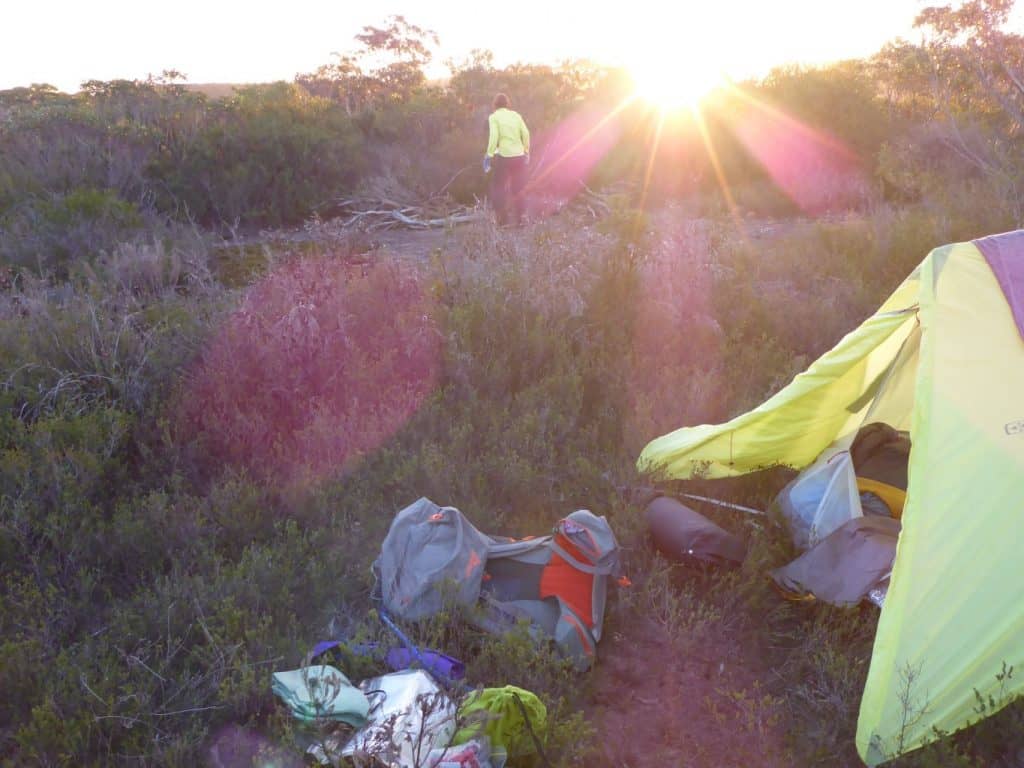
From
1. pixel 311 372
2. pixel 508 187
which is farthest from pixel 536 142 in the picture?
pixel 311 372

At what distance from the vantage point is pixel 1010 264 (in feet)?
10.6

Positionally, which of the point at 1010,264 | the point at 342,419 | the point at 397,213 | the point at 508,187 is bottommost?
the point at 342,419

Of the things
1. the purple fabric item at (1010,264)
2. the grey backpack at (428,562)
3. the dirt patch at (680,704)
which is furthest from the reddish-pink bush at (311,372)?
the purple fabric item at (1010,264)

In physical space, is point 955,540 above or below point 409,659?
above

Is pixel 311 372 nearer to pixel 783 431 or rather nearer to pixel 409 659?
pixel 409 659

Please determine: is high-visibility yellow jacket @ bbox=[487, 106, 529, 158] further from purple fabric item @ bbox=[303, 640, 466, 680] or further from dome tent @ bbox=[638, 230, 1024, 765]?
purple fabric item @ bbox=[303, 640, 466, 680]

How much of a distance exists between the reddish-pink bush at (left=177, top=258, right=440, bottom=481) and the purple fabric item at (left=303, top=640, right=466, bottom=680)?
1.37 m

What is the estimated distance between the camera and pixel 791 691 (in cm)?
308

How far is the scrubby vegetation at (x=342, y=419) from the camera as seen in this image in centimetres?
298

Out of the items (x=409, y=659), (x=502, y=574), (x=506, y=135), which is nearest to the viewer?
(x=409, y=659)

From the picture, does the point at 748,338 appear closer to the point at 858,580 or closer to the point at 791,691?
the point at 858,580

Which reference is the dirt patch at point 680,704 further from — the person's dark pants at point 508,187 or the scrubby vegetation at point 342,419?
the person's dark pants at point 508,187

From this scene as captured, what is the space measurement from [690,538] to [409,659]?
136 cm

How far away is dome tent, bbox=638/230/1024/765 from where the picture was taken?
104 inches
